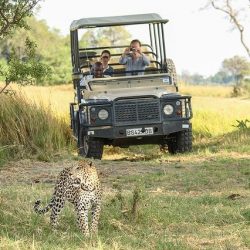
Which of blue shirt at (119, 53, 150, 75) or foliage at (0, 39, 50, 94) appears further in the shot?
blue shirt at (119, 53, 150, 75)

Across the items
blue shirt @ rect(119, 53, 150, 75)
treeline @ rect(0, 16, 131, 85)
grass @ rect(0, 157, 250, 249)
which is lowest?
grass @ rect(0, 157, 250, 249)

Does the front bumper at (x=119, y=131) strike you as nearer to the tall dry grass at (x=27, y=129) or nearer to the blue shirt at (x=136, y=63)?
the tall dry grass at (x=27, y=129)

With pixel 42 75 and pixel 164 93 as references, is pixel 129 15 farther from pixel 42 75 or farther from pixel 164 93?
pixel 42 75

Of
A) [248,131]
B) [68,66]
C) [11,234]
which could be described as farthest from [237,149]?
[68,66]

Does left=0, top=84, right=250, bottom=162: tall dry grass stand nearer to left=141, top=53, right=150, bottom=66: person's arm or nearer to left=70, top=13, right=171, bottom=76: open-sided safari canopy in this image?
left=70, top=13, right=171, bottom=76: open-sided safari canopy

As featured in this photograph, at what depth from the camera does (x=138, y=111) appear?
38.8 feet

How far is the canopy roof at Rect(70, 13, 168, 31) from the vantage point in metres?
12.7

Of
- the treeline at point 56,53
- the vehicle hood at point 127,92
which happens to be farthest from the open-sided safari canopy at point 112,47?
the treeline at point 56,53

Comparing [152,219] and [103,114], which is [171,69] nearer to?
[103,114]

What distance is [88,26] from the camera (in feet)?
41.8

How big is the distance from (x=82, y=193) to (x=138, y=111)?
625cm

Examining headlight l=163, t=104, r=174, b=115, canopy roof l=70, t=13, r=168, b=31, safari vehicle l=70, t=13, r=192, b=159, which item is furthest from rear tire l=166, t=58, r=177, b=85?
headlight l=163, t=104, r=174, b=115

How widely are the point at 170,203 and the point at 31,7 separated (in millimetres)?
3126

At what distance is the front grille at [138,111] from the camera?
11.8 meters
